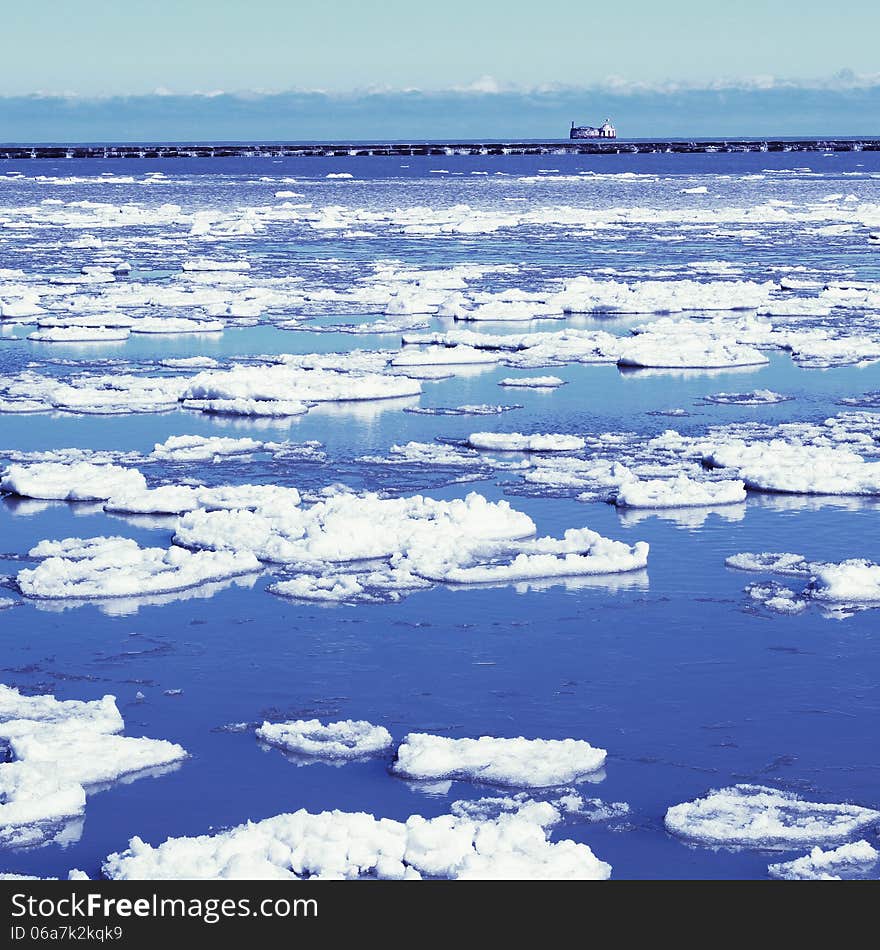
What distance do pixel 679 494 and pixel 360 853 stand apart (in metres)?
5.00

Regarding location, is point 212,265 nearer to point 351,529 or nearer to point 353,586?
point 351,529

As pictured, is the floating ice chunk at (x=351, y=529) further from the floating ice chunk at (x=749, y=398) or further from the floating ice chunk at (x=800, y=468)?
the floating ice chunk at (x=749, y=398)

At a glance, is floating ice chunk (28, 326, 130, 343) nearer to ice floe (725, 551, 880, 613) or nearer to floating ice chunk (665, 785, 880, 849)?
ice floe (725, 551, 880, 613)

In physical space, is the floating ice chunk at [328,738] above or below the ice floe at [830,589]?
below

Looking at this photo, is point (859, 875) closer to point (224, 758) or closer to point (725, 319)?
point (224, 758)

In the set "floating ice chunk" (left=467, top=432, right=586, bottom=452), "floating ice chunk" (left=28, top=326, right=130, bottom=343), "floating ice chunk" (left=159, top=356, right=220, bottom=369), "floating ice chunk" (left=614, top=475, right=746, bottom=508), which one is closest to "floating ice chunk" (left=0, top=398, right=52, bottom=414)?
"floating ice chunk" (left=159, top=356, right=220, bottom=369)

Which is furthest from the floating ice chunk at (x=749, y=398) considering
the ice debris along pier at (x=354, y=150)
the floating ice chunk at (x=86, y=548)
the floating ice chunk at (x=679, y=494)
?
the ice debris along pier at (x=354, y=150)

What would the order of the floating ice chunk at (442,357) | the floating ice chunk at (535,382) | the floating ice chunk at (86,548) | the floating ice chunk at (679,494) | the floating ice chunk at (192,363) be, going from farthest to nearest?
the floating ice chunk at (192,363), the floating ice chunk at (442,357), the floating ice chunk at (535,382), the floating ice chunk at (679,494), the floating ice chunk at (86,548)

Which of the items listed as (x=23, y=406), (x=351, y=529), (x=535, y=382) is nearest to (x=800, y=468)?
(x=351, y=529)

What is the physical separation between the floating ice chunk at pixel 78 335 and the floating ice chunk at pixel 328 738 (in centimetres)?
1184

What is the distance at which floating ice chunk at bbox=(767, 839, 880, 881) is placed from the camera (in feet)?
17.3

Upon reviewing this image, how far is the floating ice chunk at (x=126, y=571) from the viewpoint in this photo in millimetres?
8281

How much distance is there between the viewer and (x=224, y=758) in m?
6.29

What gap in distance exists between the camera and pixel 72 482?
10.4 meters
